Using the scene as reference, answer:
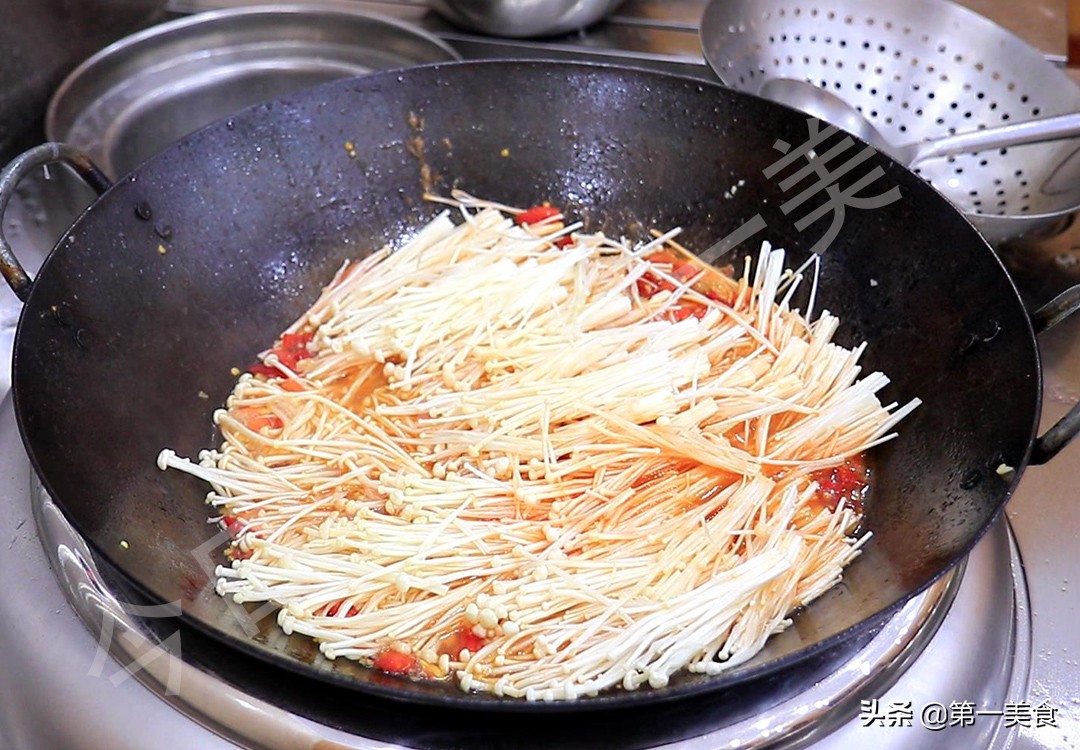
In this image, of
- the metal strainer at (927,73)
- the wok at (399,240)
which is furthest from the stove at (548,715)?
the metal strainer at (927,73)

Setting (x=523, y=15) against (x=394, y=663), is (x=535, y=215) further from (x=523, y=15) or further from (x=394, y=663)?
(x=394, y=663)

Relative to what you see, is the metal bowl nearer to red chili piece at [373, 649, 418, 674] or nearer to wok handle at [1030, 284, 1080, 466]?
wok handle at [1030, 284, 1080, 466]

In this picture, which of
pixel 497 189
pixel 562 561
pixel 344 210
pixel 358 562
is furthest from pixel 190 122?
pixel 562 561

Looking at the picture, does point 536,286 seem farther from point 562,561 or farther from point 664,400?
point 562,561

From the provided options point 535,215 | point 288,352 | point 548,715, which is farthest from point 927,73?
point 548,715

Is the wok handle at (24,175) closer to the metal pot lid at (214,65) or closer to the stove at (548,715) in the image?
the stove at (548,715)

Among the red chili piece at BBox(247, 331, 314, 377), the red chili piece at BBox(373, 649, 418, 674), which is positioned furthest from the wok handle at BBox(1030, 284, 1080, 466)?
the red chili piece at BBox(247, 331, 314, 377)
